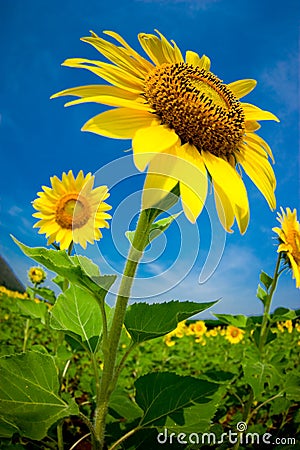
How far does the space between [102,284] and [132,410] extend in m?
0.30

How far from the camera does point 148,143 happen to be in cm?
49

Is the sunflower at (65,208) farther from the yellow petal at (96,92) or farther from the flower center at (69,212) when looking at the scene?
the yellow petal at (96,92)

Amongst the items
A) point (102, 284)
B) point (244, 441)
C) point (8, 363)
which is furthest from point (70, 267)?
point (244, 441)

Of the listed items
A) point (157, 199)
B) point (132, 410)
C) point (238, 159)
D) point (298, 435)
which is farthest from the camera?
point (298, 435)

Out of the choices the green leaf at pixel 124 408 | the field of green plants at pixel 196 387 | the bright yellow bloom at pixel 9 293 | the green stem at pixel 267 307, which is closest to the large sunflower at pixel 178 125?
the field of green plants at pixel 196 387

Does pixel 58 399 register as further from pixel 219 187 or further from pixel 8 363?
pixel 219 187

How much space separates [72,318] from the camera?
67cm

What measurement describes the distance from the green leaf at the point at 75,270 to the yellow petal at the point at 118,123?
0.15 m

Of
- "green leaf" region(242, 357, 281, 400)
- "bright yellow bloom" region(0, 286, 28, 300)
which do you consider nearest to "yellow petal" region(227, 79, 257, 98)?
"green leaf" region(242, 357, 281, 400)

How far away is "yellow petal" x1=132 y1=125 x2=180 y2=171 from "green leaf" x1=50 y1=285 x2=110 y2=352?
9.2 inches

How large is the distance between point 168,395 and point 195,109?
0.36 meters

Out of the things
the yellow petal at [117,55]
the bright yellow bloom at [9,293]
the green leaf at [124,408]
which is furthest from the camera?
the bright yellow bloom at [9,293]

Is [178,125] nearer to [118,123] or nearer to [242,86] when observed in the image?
[118,123]

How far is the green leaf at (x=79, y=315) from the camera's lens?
65 cm
